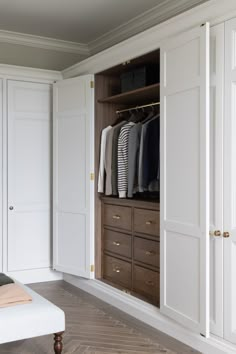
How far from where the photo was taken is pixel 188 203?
285 cm

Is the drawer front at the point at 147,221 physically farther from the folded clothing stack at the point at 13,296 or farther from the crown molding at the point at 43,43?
the crown molding at the point at 43,43

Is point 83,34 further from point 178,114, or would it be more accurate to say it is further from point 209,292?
point 209,292

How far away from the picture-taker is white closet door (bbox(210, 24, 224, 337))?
106 inches

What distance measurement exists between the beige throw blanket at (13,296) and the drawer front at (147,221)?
1217 millimetres

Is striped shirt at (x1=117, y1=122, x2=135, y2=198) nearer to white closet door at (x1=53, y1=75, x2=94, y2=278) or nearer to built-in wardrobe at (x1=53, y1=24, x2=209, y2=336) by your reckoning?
built-in wardrobe at (x1=53, y1=24, x2=209, y2=336)

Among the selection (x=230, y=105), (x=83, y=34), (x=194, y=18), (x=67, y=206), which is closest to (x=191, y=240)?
(x=230, y=105)

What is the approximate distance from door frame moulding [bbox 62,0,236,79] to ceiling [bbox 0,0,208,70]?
21.3 inches

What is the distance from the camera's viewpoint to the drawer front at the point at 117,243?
12.8 ft

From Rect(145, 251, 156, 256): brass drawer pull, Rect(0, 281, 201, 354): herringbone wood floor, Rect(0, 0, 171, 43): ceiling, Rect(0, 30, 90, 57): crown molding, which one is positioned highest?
Rect(0, 0, 171, 43): ceiling

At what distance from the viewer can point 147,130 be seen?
3.65 meters

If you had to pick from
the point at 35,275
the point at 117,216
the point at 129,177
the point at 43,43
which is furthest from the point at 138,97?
the point at 35,275

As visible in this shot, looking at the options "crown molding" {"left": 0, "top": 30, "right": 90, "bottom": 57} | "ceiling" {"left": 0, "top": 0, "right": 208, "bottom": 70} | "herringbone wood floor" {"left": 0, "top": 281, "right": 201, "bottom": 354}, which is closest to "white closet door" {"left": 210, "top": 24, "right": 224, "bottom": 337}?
"herringbone wood floor" {"left": 0, "top": 281, "right": 201, "bottom": 354}

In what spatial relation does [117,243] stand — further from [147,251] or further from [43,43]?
[43,43]

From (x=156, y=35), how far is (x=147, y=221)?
1495 mm
